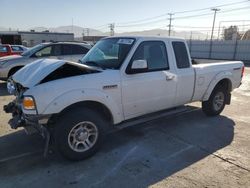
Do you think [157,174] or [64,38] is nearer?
[157,174]

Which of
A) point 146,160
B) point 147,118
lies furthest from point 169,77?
point 146,160

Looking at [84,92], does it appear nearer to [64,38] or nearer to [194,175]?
[194,175]

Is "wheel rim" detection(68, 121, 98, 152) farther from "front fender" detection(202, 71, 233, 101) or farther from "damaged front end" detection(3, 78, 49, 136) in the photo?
"front fender" detection(202, 71, 233, 101)

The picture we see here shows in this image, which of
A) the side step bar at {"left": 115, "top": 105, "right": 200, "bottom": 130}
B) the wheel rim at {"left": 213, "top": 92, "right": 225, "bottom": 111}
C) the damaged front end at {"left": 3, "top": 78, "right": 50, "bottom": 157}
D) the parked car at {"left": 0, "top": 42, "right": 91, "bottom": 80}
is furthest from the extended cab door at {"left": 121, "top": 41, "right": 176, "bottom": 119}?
the parked car at {"left": 0, "top": 42, "right": 91, "bottom": 80}

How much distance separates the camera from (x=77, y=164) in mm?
4098

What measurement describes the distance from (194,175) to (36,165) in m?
2.35

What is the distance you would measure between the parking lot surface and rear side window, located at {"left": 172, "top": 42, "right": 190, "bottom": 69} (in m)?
1.38

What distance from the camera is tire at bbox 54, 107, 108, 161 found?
3898mm

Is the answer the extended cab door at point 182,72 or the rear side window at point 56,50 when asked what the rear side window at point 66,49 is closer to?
the rear side window at point 56,50

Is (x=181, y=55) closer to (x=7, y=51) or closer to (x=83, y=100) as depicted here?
(x=83, y=100)

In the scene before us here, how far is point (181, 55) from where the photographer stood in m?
5.50

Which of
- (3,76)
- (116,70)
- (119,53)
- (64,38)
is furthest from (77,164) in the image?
(64,38)

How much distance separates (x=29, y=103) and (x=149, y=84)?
211 cm

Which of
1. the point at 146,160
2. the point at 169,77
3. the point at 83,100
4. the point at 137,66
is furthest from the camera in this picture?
the point at 169,77
